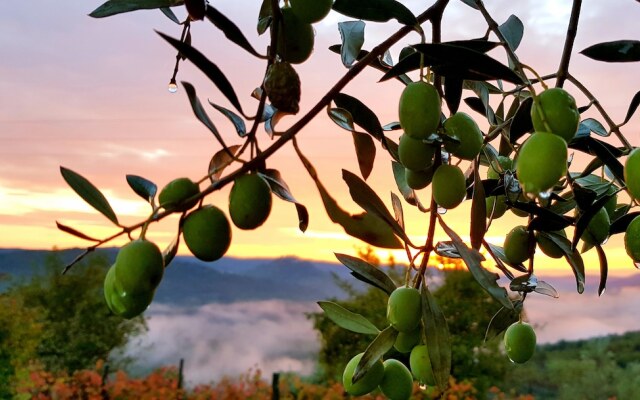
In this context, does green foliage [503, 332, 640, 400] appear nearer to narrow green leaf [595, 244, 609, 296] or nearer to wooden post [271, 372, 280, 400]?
wooden post [271, 372, 280, 400]

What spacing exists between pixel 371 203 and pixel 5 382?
20.0 feet

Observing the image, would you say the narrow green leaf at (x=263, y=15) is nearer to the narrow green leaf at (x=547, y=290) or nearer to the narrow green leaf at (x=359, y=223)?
the narrow green leaf at (x=359, y=223)

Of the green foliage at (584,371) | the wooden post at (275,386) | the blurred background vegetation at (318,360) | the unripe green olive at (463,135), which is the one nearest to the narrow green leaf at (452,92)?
the unripe green olive at (463,135)

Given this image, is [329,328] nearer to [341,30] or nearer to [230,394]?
[230,394]

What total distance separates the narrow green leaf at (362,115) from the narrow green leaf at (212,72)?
0.14 meters

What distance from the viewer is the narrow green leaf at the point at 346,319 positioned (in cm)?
64

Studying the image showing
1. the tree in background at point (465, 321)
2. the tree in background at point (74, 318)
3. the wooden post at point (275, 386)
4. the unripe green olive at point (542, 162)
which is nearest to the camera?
the unripe green olive at point (542, 162)

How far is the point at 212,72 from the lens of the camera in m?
0.43

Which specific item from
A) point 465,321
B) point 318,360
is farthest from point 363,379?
point 318,360

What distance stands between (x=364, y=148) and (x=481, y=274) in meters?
0.14

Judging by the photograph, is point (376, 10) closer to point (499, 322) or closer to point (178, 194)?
point (178, 194)

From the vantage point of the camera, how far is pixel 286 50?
44cm

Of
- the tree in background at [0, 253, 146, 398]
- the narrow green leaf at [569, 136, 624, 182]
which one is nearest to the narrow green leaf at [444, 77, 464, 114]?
the narrow green leaf at [569, 136, 624, 182]

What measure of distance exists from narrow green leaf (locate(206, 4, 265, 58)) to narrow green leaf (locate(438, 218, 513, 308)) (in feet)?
0.69
